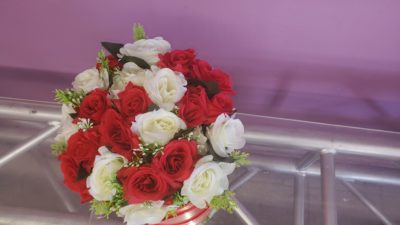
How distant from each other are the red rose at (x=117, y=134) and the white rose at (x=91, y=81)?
0.10 metres

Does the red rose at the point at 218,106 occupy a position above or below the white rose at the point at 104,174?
above

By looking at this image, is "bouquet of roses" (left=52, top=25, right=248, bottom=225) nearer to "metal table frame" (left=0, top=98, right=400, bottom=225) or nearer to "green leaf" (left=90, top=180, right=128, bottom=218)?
"green leaf" (left=90, top=180, right=128, bottom=218)

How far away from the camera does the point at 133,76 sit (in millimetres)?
672

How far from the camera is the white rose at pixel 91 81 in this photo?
0.71 meters

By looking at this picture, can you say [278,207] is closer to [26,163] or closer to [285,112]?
[285,112]

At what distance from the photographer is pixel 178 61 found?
691 mm

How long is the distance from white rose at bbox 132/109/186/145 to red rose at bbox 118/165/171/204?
4 cm

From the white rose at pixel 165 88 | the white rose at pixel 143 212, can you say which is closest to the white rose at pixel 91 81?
the white rose at pixel 165 88

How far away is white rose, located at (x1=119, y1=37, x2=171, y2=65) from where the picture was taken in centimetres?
71

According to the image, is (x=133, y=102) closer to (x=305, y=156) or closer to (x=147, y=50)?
(x=147, y=50)

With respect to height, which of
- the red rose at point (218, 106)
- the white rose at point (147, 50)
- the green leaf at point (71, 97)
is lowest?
the red rose at point (218, 106)

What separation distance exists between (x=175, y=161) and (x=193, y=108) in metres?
0.09

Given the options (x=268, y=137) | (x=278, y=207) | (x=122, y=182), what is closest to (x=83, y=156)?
(x=122, y=182)

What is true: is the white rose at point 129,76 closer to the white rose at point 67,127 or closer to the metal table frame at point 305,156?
the white rose at point 67,127
